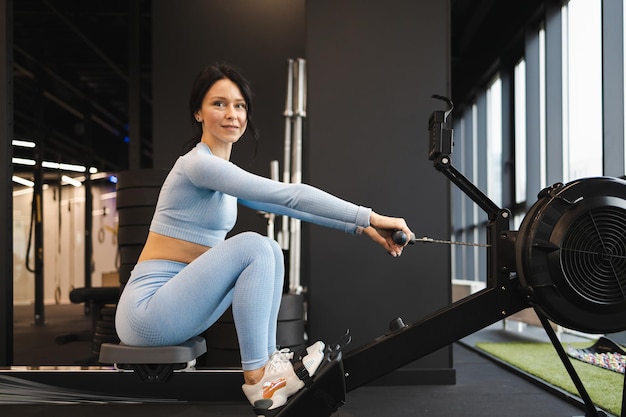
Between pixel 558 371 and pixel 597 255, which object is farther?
pixel 558 371

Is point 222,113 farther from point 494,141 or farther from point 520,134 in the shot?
Answer: point 494,141

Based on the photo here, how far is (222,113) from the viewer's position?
1.85m

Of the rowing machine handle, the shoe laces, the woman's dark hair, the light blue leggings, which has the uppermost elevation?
the woman's dark hair

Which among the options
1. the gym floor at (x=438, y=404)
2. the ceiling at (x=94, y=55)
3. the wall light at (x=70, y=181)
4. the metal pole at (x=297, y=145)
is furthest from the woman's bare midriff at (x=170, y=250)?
the wall light at (x=70, y=181)

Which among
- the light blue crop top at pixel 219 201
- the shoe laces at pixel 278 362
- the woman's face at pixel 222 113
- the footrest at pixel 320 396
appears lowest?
the footrest at pixel 320 396

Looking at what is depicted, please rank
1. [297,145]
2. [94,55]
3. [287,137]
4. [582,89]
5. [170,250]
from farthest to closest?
[94,55] → [582,89] → [287,137] → [297,145] → [170,250]

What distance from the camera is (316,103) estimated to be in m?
3.28

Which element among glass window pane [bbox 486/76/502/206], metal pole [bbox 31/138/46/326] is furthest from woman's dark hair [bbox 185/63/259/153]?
glass window pane [bbox 486/76/502/206]

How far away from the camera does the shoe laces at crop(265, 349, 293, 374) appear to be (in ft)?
5.31

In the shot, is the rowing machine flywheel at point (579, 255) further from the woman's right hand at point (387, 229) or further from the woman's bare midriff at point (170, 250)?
the woman's bare midriff at point (170, 250)

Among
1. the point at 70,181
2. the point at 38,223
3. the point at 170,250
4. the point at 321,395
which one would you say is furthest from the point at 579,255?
the point at 70,181

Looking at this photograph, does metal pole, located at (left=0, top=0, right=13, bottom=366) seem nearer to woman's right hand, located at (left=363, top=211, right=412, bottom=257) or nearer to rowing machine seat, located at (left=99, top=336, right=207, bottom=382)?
rowing machine seat, located at (left=99, top=336, right=207, bottom=382)

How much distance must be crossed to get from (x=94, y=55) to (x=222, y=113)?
7771 millimetres

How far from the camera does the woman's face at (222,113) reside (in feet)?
6.06
